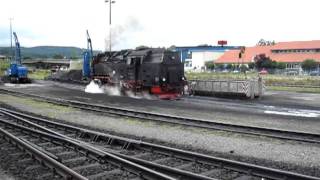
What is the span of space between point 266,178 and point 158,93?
21272 mm

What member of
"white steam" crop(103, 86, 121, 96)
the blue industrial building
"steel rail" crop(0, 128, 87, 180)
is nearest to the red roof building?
the blue industrial building

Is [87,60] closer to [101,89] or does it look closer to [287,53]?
[101,89]

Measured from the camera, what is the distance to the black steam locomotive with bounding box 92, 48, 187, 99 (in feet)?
97.3

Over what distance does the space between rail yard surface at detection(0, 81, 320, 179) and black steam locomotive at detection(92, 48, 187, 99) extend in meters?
3.80

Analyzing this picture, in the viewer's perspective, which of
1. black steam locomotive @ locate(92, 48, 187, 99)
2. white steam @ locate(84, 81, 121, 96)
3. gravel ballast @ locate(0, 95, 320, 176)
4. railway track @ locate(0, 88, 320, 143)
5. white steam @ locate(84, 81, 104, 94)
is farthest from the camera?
white steam @ locate(84, 81, 104, 94)

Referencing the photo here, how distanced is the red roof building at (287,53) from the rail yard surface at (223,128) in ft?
305

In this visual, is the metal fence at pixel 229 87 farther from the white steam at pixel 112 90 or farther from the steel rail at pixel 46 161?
the steel rail at pixel 46 161

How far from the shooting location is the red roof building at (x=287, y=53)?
116 meters

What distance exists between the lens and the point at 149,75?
30.0m

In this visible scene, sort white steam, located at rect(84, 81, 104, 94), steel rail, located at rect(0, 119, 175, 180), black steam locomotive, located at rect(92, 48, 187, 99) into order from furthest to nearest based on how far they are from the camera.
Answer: white steam, located at rect(84, 81, 104, 94) < black steam locomotive, located at rect(92, 48, 187, 99) < steel rail, located at rect(0, 119, 175, 180)

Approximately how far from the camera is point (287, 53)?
128m

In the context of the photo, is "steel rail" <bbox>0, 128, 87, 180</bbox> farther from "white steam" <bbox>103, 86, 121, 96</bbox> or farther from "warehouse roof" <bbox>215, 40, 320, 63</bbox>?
"warehouse roof" <bbox>215, 40, 320, 63</bbox>

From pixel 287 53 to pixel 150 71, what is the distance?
4108 inches

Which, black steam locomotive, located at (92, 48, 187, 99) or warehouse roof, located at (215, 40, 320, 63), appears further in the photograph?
warehouse roof, located at (215, 40, 320, 63)
